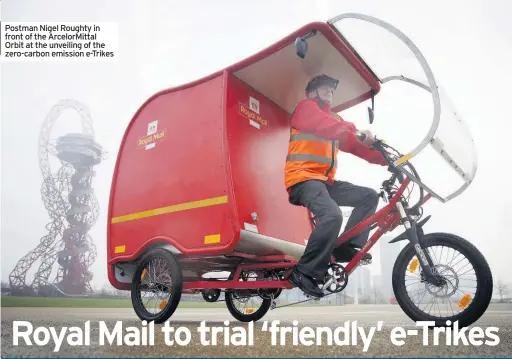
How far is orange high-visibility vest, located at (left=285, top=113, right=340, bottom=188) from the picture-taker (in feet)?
13.0

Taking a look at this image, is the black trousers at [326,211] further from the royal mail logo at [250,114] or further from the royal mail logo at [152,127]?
the royal mail logo at [152,127]

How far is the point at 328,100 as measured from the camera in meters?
4.20

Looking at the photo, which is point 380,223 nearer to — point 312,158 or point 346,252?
point 346,252

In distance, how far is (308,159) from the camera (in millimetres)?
3996

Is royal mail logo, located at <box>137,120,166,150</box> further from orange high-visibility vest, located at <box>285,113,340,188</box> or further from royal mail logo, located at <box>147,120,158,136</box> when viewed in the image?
orange high-visibility vest, located at <box>285,113,340,188</box>

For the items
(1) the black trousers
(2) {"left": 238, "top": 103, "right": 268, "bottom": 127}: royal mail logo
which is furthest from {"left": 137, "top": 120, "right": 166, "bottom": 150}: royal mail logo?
(1) the black trousers

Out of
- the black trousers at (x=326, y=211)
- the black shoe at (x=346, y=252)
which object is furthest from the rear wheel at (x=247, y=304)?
the black trousers at (x=326, y=211)

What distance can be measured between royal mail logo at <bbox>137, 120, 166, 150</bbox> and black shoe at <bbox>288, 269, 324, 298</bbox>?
2.22 meters

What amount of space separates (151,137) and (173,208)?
3.34ft

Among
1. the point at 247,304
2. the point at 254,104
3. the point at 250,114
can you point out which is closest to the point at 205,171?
the point at 250,114

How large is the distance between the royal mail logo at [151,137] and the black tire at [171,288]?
49.4 inches

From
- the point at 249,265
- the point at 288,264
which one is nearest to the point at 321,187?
the point at 288,264

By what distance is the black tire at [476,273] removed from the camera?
305 centimetres

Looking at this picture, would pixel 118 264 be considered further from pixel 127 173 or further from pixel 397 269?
pixel 397 269
